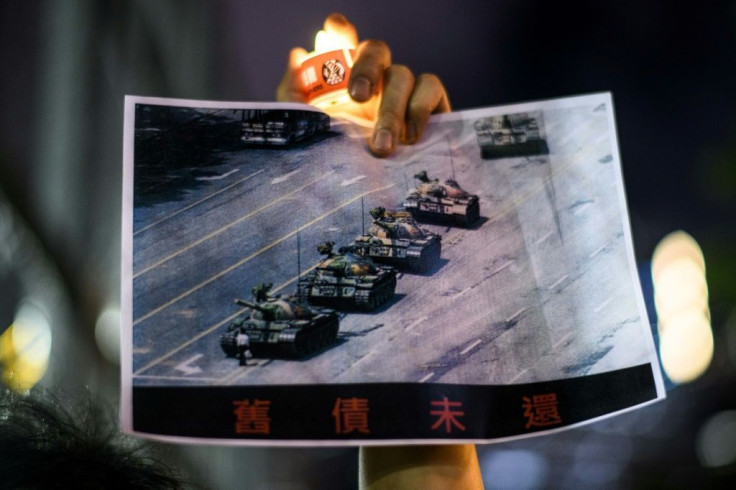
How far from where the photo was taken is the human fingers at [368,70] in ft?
2.12

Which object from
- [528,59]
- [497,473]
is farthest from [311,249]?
[497,473]

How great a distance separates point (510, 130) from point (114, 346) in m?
1.49

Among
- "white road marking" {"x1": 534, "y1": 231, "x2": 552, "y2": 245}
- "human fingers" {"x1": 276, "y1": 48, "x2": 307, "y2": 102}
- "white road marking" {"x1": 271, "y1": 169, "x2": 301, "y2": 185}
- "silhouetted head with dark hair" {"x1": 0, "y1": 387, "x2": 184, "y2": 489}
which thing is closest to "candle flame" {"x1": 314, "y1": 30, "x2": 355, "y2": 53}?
"human fingers" {"x1": 276, "y1": 48, "x2": 307, "y2": 102}

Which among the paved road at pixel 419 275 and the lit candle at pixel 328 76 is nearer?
the paved road at pixel 419 275

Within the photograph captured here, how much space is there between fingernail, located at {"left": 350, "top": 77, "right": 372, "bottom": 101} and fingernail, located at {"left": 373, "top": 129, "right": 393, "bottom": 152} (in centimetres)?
3

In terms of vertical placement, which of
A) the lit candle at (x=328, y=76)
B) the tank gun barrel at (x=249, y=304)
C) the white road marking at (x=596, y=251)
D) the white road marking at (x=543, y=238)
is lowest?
the tank gun barrel at (x=249, y=304)

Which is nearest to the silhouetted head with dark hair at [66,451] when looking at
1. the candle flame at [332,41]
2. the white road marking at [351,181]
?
the white road marking at [351,181]

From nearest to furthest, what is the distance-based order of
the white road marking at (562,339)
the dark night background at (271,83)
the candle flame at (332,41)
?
1. the white road marking at (562,339)
2. the candle flame at (332,41)
3. the dark night background at (271,83)

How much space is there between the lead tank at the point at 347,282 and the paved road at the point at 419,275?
0.01m

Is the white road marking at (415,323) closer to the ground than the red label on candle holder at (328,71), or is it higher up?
closer to the ground

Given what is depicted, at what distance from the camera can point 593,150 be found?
682mm

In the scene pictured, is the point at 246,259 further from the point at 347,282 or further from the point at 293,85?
the point at 293,85

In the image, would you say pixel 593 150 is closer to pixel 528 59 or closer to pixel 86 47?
pixel 86 47

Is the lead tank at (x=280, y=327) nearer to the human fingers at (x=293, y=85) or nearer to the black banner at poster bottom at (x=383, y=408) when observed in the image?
the black banner at poster bottom at (x=383, y=408)
